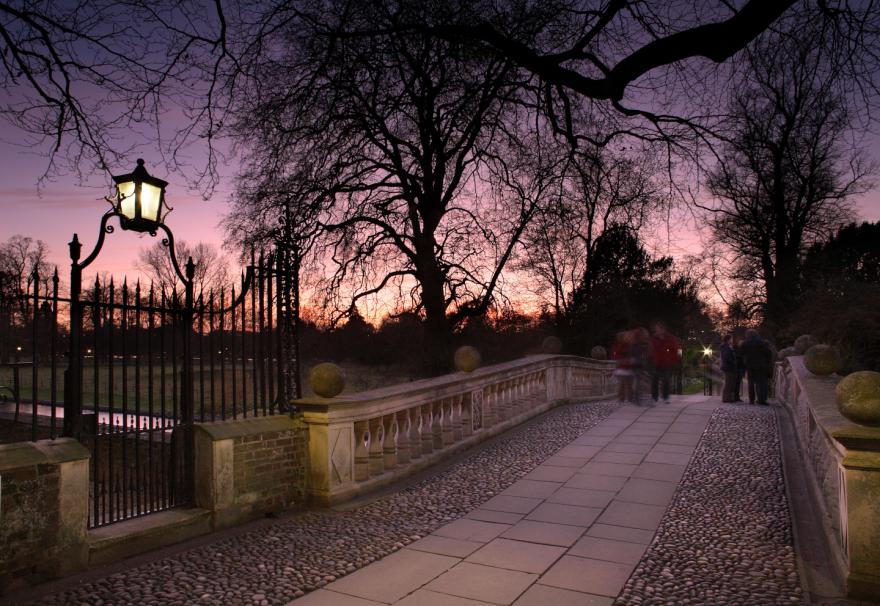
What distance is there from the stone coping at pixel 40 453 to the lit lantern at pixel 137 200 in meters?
1.79

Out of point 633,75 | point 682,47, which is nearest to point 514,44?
point 633,75

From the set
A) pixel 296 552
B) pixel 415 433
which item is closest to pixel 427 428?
pixel 415 433

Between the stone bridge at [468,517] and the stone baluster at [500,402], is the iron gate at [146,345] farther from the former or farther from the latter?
the stone baluster at [500,402]

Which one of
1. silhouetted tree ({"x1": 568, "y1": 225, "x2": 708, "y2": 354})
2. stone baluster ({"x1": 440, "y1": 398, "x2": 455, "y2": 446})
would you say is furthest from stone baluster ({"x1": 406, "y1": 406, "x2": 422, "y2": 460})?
silhouetted tree ({"x1": 568, "y1": 225, "x2": 708, "y2": 354})

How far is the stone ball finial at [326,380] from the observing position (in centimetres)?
591

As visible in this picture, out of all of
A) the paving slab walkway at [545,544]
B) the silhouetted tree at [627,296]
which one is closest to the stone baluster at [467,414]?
the paving slab walkway at [545,544]

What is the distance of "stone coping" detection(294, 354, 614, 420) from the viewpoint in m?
5.84

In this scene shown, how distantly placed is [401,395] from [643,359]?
7191 millimetres

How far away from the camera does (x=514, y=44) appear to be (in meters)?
5.05

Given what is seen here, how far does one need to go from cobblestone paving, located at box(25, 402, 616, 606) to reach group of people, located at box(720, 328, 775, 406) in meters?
6.63

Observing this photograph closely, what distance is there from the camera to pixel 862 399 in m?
3.67

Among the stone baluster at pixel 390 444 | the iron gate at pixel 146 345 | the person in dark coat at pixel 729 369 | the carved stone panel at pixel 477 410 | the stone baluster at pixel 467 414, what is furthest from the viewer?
the person in dark coat at pixel 729 369

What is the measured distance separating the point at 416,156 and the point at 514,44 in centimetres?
827

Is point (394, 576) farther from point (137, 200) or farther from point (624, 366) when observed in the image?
point (624, 366)
